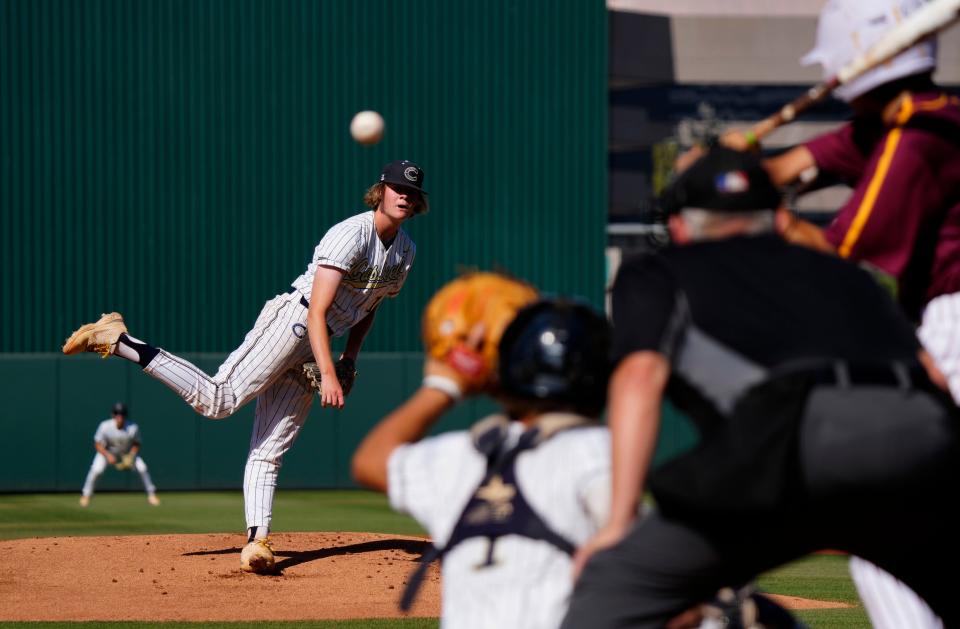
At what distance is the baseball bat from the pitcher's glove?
3985 millimetres

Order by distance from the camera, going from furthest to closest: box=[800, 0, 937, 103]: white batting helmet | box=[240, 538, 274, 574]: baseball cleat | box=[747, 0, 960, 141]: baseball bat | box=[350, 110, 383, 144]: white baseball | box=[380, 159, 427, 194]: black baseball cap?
box=[350, 110, 383, 144]: white baseball
box=[380, 159, 427, 194]: black baseball cap
box=[240, 538, 274, 574]: baseball cleat
box=[800, 0, 937, 103]: white batting helmet
box=[747, 0, 960, 141]: baseball bat

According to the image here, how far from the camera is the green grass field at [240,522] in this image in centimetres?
585

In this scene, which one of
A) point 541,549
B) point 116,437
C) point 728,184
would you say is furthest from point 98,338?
point 116,437

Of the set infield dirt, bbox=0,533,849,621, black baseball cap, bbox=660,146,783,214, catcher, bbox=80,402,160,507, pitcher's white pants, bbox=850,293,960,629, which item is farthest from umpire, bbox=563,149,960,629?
catcher, bbox=80,402,160,507

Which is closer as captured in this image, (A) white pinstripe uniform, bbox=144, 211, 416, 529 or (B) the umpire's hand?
(B) the umpire's hand

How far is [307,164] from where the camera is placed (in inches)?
697

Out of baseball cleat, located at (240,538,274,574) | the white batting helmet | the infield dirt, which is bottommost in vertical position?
the infield dirt

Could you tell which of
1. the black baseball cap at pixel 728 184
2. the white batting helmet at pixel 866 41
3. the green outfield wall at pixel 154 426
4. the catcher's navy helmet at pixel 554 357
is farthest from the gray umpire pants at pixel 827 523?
the green outfield wall at pixel 154 426

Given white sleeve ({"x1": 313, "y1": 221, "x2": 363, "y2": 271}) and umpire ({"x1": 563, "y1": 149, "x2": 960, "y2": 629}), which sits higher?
white sleeve ({"x1": 313, "y1": 221, "x2": 363, "y2": 271})

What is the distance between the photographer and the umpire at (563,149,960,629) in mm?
2406

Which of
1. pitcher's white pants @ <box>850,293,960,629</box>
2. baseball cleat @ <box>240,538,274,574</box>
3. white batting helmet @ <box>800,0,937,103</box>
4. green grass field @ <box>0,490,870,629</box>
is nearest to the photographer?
pitcher's white pants @ <box>850,293,960,629</box>

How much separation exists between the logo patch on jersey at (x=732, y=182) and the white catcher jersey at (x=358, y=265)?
4207mm

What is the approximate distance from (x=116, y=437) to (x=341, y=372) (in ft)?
28.3

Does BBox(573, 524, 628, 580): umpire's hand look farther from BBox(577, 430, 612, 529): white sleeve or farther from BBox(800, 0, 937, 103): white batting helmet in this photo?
BBox(800, 0, 937, 103): white batting helmet
